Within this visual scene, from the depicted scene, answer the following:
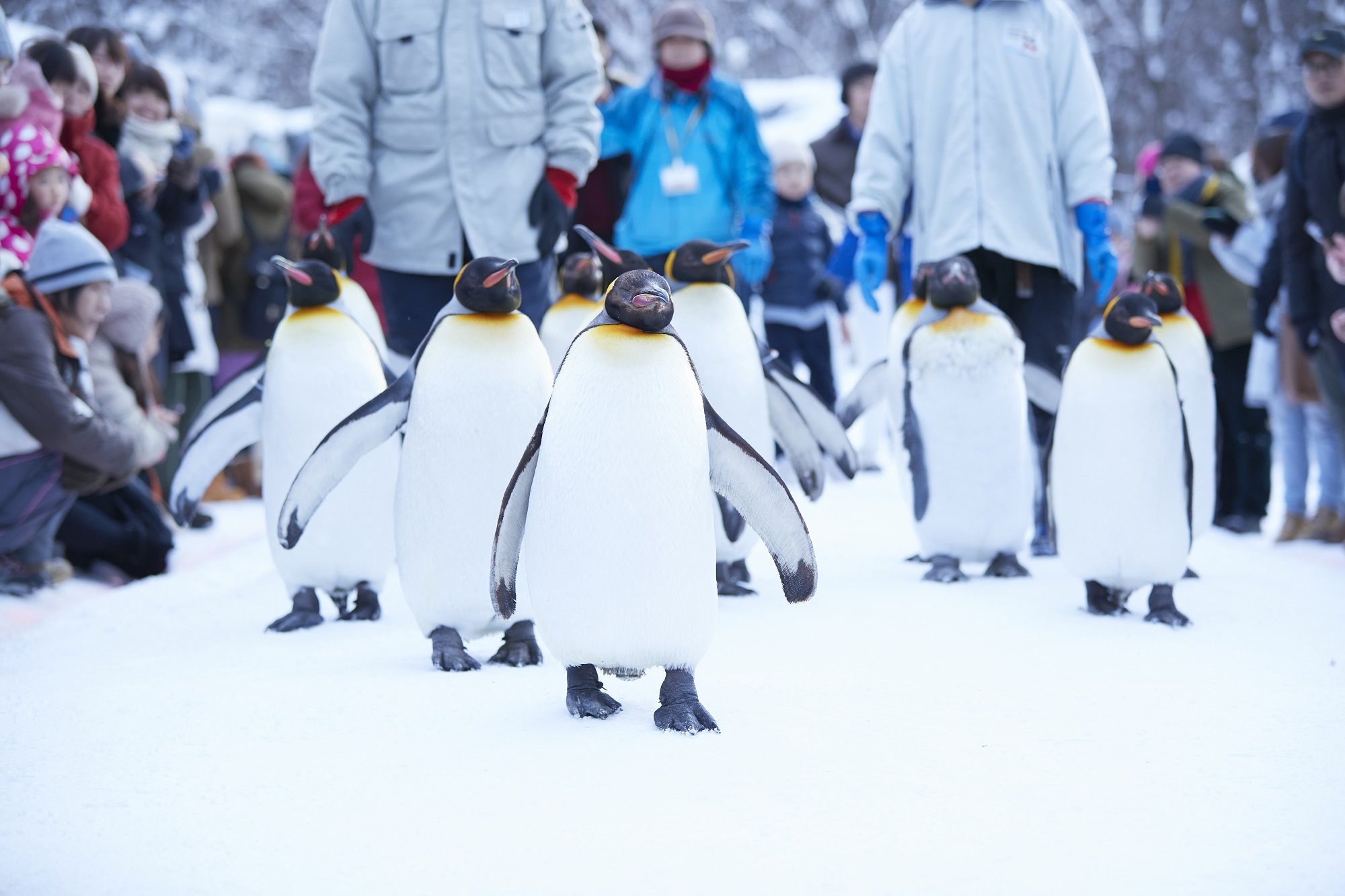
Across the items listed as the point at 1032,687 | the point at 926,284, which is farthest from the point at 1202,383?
the point at 1032,687

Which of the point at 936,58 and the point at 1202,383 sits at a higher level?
the point at 936,58

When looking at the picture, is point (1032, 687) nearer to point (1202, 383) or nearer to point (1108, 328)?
point (1108, 328)

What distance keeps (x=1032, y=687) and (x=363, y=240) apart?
221 cm

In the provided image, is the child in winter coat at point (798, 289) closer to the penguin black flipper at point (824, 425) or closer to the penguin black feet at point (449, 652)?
the penguin black flipper at point (824, 425)

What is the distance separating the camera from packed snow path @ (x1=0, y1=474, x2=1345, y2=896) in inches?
66.1

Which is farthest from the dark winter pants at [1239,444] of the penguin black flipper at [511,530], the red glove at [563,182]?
the penguin black flipper at [511,530]

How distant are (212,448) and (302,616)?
543 mm

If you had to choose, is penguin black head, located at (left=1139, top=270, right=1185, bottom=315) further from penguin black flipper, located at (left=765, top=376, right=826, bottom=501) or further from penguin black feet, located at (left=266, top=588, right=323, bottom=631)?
penguin black feet, located at (left=266, top=588, right=323, bottom=631)

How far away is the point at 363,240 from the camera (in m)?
3.56

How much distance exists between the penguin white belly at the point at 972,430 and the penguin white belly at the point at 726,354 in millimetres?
548

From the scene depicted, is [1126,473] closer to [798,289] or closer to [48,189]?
[48,189]

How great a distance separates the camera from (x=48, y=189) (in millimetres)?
4242

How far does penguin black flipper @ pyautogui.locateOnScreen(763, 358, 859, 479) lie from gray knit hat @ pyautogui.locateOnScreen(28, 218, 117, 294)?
7.77 feet

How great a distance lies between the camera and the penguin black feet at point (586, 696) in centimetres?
229
